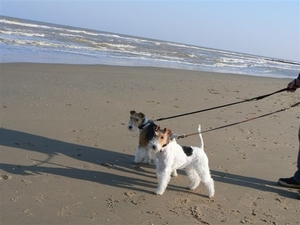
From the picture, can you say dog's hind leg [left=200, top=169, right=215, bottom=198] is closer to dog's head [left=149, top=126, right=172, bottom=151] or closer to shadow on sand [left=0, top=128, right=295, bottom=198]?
shadow on sand [left=0, top=128, right=295, bottom=198]

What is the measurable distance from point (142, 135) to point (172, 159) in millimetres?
1012

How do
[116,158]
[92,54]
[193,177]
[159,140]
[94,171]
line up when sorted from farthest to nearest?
1. [92,54]
2. [116,158]
3. [94,171]
4. [193,177]
5. [159,140]

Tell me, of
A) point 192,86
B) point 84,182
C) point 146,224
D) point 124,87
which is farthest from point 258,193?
point 192,86

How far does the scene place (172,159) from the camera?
447 centimetres

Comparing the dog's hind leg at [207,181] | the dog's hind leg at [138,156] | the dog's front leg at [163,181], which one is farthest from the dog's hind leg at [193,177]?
the dog's hind leg at [138,156]

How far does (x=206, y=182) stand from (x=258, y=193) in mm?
878

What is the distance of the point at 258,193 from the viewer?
4879mm

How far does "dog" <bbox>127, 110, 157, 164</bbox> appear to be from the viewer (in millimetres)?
5266


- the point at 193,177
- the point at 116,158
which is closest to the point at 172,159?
the point at 193,177

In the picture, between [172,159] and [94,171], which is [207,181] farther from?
[94,171]

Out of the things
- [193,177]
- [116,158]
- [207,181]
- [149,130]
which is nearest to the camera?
[207,181]

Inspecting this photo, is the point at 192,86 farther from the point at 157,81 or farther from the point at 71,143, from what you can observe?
the point at 71,143

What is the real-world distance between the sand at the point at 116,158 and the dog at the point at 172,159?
0.21m

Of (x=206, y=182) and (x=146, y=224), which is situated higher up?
(x=206, y=182)
